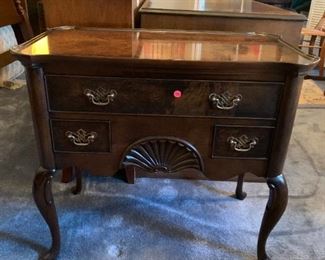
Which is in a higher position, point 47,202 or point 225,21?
point 225,21

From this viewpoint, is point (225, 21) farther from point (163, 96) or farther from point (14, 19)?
point (14, 19)

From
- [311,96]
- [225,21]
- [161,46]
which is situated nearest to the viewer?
[161,46]

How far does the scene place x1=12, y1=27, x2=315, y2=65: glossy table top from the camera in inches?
33.1

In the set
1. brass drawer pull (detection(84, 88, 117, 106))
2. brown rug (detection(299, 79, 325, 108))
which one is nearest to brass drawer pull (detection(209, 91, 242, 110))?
brass drawer pull (detection(84, 88, 117, 106))

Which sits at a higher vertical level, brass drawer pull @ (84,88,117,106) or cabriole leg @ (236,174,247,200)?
brass drawer pull @ (84,88,117,106)

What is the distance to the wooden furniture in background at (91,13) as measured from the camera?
1220 millimetres

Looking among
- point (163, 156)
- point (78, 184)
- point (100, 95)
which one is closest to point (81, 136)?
point (100, 95)

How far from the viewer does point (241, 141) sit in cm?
94

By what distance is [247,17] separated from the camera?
1369mm

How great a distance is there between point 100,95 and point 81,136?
15 centimetres

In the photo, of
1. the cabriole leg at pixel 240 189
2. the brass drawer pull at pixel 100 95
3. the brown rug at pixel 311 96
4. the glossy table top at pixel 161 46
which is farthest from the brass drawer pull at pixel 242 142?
the brown rug at pixel 311 96

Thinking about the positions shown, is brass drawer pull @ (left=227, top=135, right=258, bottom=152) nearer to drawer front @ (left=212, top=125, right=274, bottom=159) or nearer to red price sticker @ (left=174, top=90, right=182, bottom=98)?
drawer front @ (left=212, top=125, right=274, bottom=159)

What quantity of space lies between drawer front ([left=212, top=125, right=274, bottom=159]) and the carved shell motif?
69mm

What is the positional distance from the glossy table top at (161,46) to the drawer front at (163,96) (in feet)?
0.21
